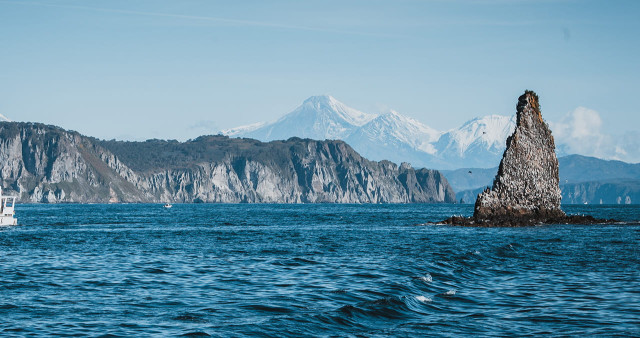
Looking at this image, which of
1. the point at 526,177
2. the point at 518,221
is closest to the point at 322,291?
the point at 518,221

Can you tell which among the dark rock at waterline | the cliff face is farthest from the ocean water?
the cliff face

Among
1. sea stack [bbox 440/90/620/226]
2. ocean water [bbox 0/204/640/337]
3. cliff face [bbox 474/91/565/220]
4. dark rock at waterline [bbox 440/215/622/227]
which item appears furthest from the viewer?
cliff face [bbox 474/91/565/220]

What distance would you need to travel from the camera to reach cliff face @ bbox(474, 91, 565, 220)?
95.4 meters

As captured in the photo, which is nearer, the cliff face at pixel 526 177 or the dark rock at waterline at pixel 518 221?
the dark rock at waterline at pixel 518 221

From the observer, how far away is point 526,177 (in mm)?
95500

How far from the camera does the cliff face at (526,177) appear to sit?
95.4 metres

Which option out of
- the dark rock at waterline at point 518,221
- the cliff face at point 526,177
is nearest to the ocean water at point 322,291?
the dark rock at waterline at point 518,221

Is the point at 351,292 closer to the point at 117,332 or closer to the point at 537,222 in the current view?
the point at 117,332

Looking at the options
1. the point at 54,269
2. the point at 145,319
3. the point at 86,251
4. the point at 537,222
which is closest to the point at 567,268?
the point at 145,319

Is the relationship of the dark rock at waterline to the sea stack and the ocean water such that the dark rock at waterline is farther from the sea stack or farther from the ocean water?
the ocean water

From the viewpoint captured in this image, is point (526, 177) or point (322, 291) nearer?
point (322, 291)

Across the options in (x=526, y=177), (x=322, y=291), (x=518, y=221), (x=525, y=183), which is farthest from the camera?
(x=525, y=183)

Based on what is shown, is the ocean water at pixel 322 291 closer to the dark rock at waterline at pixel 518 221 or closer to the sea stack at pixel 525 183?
the dark rock at waterline at pixel 518 221

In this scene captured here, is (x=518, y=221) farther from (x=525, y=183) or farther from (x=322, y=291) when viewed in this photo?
(x=322, y=291)
